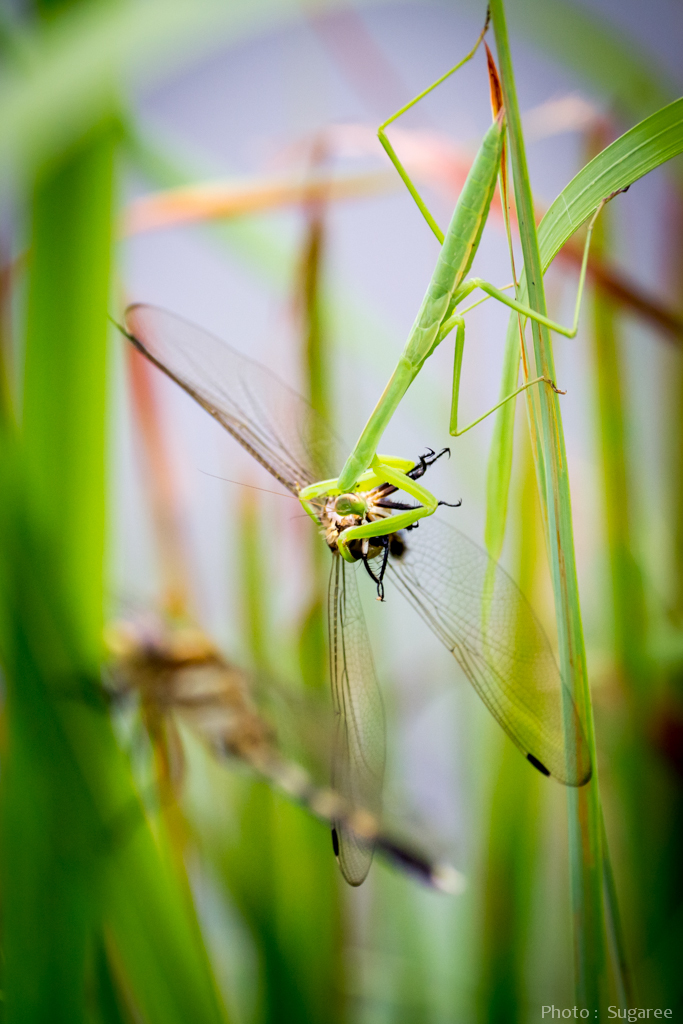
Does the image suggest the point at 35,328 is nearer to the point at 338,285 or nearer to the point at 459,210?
the point at 459,210

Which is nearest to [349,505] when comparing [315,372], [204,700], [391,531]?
[391,531]

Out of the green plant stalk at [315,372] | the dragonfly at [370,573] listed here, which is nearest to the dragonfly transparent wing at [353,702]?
the dragonfly at [370,573]

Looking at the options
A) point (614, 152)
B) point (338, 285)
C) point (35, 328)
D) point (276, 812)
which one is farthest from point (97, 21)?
point (276, 812)

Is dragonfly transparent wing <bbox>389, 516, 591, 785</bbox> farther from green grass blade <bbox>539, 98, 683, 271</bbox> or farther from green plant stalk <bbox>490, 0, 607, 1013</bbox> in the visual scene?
green grass blade <bbox>539, 98, 683, 271</bbox>

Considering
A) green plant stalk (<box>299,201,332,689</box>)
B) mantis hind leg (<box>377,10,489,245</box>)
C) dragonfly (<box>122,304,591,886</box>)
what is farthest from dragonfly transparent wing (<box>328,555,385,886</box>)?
mantis hind leg (<box>377,10,489,245</box>)

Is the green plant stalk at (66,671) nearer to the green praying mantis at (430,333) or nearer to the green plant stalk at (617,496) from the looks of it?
the green praying mantis at (430,333)

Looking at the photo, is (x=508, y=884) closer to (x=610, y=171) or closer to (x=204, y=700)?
(x=204, y=700)
